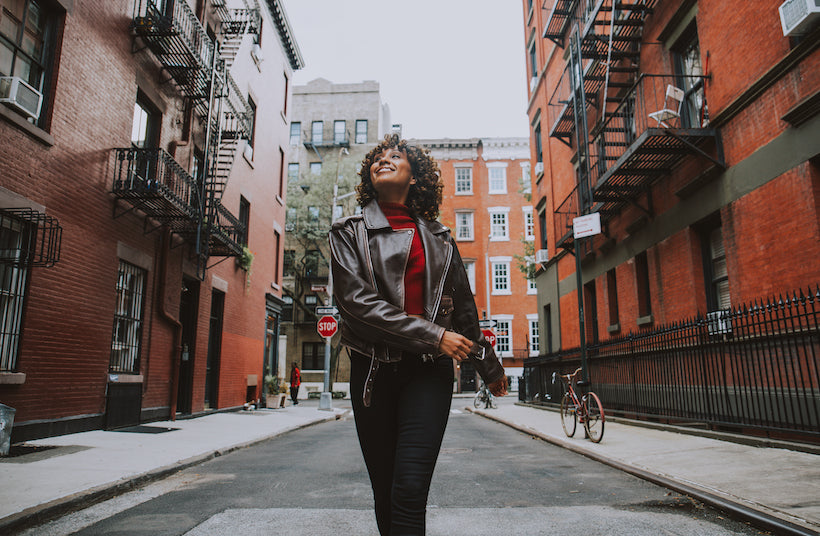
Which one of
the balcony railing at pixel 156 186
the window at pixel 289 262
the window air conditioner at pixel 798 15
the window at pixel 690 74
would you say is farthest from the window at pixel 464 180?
the window air conditioner at pixel 798 15

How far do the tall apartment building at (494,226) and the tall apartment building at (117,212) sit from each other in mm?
23817

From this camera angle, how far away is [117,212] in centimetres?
1095

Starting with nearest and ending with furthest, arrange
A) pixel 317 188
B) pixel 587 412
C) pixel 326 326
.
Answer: pixel 587 412 < pixel 326 326 < pixel 317 188

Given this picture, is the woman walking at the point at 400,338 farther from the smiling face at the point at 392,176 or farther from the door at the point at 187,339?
the door at the point at 187,339

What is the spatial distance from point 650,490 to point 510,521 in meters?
1.89

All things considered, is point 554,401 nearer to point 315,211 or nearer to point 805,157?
point 805,157

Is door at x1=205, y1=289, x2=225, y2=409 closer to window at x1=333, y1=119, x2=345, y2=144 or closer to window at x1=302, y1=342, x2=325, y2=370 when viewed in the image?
window at x1=302, y1=342, x2=325, y2=370

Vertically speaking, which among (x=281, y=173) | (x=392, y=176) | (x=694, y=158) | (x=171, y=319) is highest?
(x=281, y=173)

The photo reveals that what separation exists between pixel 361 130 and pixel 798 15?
3676cm

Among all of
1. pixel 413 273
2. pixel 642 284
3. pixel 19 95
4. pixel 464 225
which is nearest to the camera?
pixel 413 273

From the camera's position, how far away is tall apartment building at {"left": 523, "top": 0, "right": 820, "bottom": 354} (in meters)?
8.38

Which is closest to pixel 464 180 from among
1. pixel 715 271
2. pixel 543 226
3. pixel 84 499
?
pixel 543 226

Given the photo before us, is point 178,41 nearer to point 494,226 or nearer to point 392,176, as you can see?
point 392,176

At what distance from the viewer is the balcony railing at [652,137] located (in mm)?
10648
